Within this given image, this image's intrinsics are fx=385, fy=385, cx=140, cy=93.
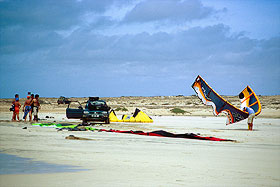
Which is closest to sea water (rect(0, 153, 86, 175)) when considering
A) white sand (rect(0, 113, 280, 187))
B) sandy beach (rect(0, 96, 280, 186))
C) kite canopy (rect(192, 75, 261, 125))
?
sandy beach (rect(0, 96, 280, 186))

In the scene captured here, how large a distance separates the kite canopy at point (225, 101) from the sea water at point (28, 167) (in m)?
15.2

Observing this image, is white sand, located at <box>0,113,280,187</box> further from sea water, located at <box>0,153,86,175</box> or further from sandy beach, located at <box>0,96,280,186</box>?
sea water, located at <box>0,153,86,175</box>

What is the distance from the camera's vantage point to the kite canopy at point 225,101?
22.2 m

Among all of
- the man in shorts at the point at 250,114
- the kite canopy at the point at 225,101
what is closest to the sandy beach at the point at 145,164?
the man in shorts at the point at 250,114

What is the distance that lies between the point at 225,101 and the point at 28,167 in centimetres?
1625

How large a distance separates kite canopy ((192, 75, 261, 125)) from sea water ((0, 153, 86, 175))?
15.2 m

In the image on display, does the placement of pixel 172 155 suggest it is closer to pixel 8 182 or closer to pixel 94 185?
pixel 94 185

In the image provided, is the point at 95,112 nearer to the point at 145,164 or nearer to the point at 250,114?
the point at 250,114

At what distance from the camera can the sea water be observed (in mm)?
7699

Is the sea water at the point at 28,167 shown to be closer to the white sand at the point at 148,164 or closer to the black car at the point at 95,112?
the white sand at the point at 148,164

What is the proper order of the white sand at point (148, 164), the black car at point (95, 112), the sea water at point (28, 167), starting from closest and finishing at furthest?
1. the white sand at point (148, 164)
2. the sea water at point (28, 167)
3. the black car at point (95, 112)

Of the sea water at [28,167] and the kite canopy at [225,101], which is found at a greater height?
the kite canopy at [225,101]

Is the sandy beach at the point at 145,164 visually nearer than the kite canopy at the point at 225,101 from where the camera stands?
Yes

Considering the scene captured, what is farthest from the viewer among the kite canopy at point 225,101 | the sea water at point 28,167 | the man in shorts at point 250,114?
the kite canopy at point 225,101
